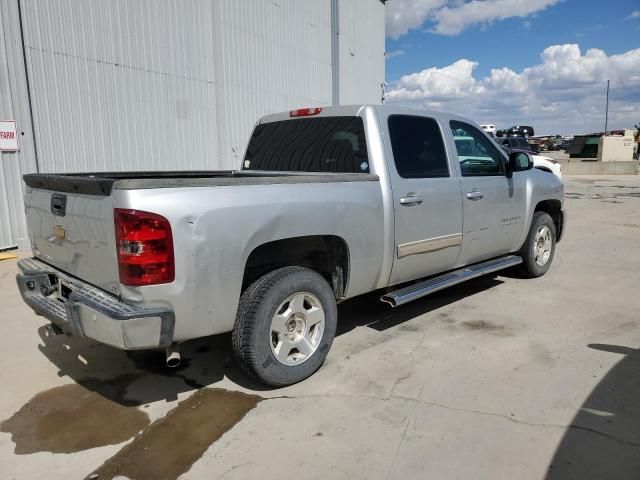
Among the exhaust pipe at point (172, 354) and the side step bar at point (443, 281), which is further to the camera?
the side step bar at point (443, 281)

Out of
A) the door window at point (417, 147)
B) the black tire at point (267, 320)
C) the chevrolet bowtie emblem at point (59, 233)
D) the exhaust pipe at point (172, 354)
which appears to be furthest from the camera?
the door window at point (417, 147)

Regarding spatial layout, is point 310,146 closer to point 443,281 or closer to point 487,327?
point 443,281

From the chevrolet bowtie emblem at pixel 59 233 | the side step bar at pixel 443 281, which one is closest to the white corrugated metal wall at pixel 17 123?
the chevrolet bowtie emblem at pixel 59 233

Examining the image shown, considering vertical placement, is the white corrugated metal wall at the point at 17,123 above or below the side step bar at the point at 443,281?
above

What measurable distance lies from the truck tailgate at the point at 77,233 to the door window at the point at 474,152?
3257 millimetres

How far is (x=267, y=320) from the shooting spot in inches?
131

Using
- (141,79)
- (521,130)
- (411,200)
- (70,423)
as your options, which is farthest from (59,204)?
(521,130)

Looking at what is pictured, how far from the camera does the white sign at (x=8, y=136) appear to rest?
7.42m

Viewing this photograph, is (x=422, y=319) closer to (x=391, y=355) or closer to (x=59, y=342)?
(x=391, y=355)

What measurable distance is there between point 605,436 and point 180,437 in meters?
2.43

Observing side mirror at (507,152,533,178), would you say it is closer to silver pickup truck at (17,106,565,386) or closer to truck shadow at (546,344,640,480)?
silver pickup truck at (17,106,565,386)

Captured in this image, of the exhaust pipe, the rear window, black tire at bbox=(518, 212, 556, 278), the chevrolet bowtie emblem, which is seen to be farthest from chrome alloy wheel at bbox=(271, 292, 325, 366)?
black tire at bbox=(518, 212, 556, 278)

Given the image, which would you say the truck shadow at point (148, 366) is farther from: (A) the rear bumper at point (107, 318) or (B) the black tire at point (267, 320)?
(A) the rear bumper at point (107, 318)

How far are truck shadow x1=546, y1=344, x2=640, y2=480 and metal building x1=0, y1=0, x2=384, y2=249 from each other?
25.4 ft
